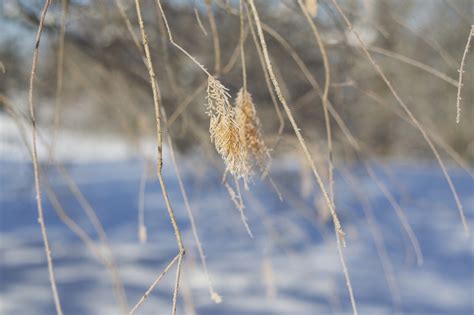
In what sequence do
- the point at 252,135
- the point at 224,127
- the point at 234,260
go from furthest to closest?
the point at 234,260 → the point at 252,135 → the point at 224,127

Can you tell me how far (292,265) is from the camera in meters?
3.50

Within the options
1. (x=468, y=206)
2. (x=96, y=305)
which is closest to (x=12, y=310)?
(x=96, y=305)

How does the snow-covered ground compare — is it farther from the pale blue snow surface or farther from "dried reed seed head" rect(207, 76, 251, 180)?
"dried reed seed head" rect(207, 76, 251, 180)

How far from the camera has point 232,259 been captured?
375cm

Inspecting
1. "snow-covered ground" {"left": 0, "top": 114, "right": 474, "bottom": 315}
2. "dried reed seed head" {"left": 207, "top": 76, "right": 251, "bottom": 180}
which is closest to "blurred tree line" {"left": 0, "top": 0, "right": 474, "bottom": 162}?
"snow-covered ground" {"left": 0, "top": 114, "right": 474, "bottom": 315}

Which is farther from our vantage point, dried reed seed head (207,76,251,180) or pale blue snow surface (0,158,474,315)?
pale blue snow surface (0,158,474,315)

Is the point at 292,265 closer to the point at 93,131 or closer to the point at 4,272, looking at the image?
the point at 93,131

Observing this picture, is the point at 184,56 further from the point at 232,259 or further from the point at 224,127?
the point at 232,259

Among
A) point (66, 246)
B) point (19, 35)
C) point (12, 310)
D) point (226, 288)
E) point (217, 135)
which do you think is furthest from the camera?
point (66, 246)

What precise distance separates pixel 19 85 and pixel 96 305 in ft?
3.94

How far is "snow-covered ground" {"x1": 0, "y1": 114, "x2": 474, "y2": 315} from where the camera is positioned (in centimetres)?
286

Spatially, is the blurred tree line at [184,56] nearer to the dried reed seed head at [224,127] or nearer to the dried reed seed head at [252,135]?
the dried reed seed head at [252,135]

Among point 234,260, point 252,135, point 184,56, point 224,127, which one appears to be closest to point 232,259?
point 234,260

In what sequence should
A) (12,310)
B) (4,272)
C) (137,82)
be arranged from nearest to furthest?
1. (137,82)
2. (12,310)
3. (4,272)
